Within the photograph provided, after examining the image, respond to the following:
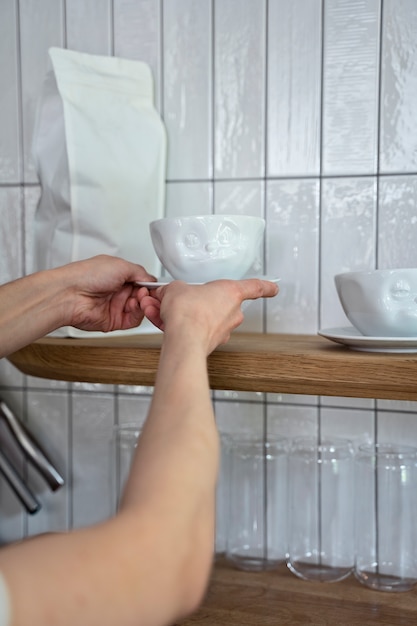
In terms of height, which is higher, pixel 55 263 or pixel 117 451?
pixel 55 263

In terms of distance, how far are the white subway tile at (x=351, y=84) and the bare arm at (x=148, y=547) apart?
608mm

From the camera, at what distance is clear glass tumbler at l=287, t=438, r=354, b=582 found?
109 cm

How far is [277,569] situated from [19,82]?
0.91 metres

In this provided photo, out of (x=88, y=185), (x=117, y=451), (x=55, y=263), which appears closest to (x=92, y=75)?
(x=88, y=185)

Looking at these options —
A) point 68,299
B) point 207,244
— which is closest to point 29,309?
point 68,299

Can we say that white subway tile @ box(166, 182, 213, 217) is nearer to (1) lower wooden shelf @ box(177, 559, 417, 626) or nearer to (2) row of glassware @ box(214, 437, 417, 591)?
(2) row of glassware @ box(214, 437, 417, 591)

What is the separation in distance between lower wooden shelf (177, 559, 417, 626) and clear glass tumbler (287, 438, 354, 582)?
0.03m

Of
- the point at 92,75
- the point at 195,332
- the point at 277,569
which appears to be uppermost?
the point at 92,75

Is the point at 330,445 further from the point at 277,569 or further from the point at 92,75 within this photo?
the point at 92,75

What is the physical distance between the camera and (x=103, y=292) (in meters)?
0.96

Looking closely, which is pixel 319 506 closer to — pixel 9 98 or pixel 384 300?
pixel 384 300

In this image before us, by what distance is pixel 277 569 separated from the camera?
3.65 feet

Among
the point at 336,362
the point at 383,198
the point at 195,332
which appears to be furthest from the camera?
the point at 383,198

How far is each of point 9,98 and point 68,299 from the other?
511 mm
